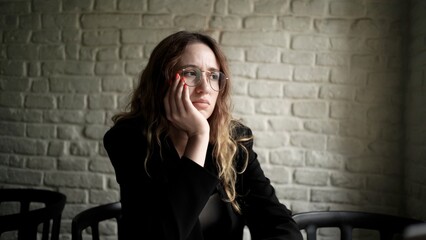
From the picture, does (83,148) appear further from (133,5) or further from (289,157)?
(289,157)

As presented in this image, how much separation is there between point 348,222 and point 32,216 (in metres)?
1.16

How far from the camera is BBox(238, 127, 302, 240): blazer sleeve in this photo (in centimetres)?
95

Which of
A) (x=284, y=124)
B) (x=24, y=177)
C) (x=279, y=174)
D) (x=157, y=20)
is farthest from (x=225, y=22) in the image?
(x=24, y=177)

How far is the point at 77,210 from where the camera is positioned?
1.67 metres

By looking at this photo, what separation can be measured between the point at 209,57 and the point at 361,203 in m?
1.22

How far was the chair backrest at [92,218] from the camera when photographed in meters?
0.93

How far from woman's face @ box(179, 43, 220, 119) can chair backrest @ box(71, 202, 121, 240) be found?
0.54 m

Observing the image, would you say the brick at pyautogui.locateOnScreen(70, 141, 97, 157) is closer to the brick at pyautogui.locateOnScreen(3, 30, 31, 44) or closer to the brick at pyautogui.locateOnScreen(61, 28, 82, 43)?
the brick at pyautogui.locateOnScreen(61, 28, 82, 43)

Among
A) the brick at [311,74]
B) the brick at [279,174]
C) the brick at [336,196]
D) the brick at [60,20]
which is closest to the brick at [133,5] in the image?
the brick at [60,20]

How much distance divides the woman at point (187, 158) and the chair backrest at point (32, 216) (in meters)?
0.34

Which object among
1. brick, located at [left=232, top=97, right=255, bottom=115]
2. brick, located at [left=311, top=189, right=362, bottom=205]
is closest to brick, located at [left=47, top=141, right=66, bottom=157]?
brick, located at [left=232, top=97, right=255, bottom=115]

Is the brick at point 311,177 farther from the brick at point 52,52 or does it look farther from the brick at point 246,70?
the brick at point 52,52

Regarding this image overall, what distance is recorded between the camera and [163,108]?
1.01 m

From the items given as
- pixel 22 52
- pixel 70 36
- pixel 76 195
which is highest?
pixel 70 36
